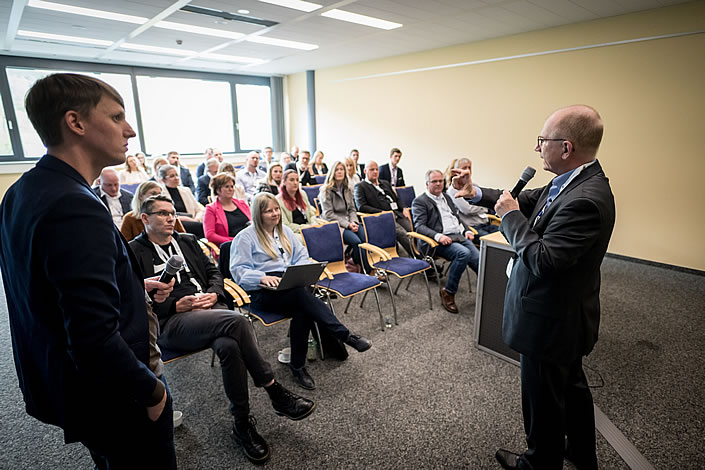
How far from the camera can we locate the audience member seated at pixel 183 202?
4469 millimetres

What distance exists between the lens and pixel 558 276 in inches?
59.4

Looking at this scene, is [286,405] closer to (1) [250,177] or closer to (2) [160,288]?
(2) [160,288]

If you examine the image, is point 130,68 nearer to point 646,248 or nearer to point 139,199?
point 139,199

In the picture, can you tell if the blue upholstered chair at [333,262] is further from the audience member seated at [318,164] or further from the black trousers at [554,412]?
the audience member seated at [318,164]

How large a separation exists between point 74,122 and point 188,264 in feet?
5.43

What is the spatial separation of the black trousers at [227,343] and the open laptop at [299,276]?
407 mm

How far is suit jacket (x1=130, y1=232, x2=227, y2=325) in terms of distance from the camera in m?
2.20

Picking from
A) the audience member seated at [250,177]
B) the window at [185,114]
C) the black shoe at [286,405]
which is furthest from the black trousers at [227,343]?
the window at [185,114]

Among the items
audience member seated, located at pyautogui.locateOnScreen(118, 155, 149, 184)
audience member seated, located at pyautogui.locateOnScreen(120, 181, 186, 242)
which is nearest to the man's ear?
audience member seated, located at pyautogui.locateOnScreen(120, 181, 186, 242)

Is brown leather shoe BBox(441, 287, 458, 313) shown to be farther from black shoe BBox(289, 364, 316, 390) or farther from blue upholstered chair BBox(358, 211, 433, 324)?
black shoe BBox(289, 364, 316, 390)

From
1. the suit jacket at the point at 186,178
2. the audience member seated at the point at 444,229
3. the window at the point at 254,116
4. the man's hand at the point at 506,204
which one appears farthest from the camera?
the window at the point at 254,116

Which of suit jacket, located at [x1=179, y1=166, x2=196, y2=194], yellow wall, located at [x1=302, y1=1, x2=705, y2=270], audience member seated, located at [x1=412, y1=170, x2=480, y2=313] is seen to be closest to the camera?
audience member seated, located at [x1=412, y1=170, x2=480, y2=313]

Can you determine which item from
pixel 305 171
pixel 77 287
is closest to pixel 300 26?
pixel 305 171

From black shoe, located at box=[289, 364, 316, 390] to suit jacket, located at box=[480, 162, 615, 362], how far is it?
1.39m
